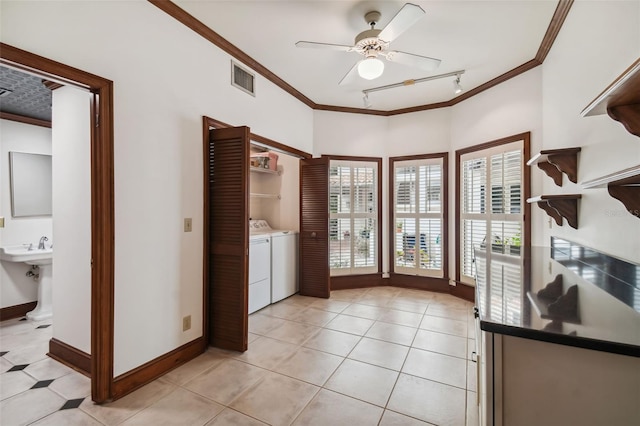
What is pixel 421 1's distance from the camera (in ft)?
7.32

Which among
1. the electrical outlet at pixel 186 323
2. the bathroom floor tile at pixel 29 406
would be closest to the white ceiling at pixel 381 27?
the electrical outlet at pixel 186 323

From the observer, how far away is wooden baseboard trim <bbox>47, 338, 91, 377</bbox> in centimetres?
227

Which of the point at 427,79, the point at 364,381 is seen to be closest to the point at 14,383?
the point at 364,381

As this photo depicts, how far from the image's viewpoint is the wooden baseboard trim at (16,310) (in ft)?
11.1

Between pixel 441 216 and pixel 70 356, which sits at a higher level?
pixel 441 216

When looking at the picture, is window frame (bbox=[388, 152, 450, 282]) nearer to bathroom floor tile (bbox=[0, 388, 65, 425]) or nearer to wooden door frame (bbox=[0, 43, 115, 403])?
wooden door frame (bbox=[0, 43, 115, 403])

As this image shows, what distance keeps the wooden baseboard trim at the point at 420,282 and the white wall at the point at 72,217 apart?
3.89 meters

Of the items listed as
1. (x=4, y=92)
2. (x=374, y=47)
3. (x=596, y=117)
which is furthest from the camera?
(x=4, y=92)

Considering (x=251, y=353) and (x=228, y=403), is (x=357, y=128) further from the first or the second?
(x=228, y=403)

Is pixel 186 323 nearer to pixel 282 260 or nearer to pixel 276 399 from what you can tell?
pixel 276 399

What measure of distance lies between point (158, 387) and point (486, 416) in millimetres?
2141

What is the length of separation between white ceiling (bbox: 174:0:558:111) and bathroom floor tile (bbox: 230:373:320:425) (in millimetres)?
2884

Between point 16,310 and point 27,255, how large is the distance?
2.81ft

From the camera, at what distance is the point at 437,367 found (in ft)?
7.66
